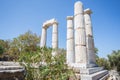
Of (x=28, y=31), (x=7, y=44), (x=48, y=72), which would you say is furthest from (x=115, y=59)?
(x=48, y=72)

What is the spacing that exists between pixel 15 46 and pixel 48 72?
24.2 m

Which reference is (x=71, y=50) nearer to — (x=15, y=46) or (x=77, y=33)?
(x=77, y=33)

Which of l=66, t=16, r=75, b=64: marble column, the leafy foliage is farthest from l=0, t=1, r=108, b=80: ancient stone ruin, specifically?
the leafy foliage

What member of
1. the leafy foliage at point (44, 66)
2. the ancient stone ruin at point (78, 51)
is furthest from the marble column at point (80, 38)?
the leafy foliage at point (44, 66)

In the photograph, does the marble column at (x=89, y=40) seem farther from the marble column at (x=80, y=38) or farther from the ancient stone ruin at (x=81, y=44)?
the marble column at (x=80, y=38)

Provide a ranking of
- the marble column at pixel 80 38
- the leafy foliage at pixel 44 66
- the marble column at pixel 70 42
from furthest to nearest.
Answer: the marble column at pixel 70 42 → the marble column at pixel 80 38 → the leafy foliage at pixel 44 66

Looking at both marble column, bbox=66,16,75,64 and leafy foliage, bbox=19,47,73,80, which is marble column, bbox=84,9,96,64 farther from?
leafy foliage, bbox=19,47,73,80

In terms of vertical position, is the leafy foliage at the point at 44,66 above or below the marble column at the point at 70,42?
below

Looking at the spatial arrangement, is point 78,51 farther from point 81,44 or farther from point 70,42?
point 70,42

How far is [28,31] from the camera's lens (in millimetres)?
30719

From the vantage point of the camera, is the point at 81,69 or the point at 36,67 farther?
the point at 81,69

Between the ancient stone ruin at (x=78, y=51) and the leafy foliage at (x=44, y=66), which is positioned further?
the leafy foliage at (x=44, y=66)

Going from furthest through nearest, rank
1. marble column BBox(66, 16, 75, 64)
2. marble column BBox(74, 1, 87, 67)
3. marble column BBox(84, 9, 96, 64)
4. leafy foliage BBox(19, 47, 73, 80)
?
marble column BBox(66, 16, 75, 64), marble column BBox(84, 9, 96, 64), marble column BBox(74, 1, 87, 67), leafy foliage BBox(19, 47, 73, 80)

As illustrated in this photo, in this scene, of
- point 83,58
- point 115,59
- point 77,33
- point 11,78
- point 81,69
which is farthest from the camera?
point 115,59
